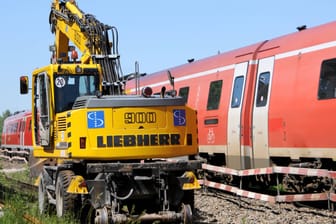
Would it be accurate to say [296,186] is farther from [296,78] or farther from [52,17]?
[52,17]

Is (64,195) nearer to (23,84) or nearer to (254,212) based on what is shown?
(23,84)

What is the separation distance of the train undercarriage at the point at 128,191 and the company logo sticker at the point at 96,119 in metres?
0.61

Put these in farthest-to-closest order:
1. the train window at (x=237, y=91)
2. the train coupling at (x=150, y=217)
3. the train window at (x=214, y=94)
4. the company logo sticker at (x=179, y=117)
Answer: the train window at (x=214, y=94) < the train window at (x=237, y=91) < the company logo sticker at (x=179, y=117) < the train coupling at (x=150, y=217)

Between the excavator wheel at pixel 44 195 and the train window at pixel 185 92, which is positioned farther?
the train window at pixel 185 92

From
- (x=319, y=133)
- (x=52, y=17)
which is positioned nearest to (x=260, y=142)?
(x=319, y=133)

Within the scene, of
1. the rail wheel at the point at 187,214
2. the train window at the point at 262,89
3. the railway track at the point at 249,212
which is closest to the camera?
the rail wheel at the point at 187,214

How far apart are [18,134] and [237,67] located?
27.0 meters

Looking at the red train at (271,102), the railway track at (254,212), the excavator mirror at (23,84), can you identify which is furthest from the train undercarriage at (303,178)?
the excavator mirror at (23,84)

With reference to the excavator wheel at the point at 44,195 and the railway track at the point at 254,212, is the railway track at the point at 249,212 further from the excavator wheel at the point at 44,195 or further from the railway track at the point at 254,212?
the excavator wheel at the point at 44,195

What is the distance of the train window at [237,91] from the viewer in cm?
1478

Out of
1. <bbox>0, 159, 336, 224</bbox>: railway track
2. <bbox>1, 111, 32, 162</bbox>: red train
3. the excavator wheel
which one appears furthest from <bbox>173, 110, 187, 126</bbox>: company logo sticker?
<bbox>1, 111, 32, 162</bbox>: red train

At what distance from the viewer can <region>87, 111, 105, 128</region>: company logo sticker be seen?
9719mm

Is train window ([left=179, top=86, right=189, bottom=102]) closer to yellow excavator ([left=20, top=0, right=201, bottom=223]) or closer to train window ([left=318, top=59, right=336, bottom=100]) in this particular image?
train window ([left=318, top=59, right=336, bottom=100])

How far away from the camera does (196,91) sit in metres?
17.3
